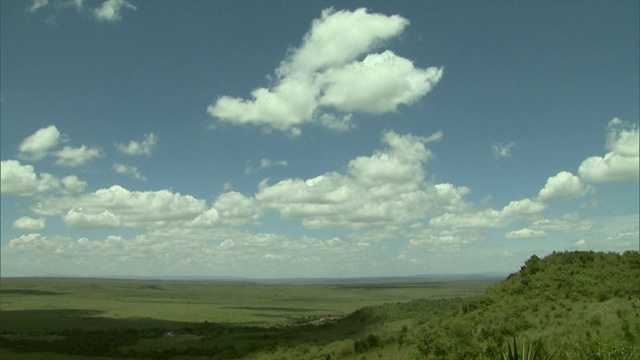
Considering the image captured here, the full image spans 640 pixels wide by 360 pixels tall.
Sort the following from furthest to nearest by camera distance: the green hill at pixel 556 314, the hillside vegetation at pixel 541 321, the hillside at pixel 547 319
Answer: the green hill at pixel 556 314 < the hillside at pixel 547 319 < the hillside vegetation at pixel 541 321

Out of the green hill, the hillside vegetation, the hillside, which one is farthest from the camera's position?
the green hill

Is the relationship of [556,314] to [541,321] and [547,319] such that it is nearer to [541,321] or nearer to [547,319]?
[547,319]

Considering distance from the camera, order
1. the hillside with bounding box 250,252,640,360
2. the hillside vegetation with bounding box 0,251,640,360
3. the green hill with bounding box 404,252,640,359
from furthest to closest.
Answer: the green hill with bounding box 404,252,640,359
the hillside with bounding box 250,252,640,360
the hillside vegetation with bounding box 0,251,640,360

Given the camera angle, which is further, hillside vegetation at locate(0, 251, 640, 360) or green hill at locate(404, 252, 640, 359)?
green hill at locate(404, 252, 640, 359)

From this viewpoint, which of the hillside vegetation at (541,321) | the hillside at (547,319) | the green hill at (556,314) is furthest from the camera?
the green hill at (556,314)

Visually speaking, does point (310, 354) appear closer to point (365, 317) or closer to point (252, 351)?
point (252, 351)

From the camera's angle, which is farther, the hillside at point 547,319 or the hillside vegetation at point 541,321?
the hillside at point 547,319

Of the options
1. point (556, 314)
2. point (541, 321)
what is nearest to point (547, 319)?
point (541, 321)

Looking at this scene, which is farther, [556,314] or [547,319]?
[556,314]

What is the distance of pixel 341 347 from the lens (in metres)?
44.2

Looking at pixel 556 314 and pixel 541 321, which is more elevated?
pixel 556 314

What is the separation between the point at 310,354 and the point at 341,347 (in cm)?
383

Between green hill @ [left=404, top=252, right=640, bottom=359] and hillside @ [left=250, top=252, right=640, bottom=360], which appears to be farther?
green hill @ [left=404, top=252, right=640, bottom=359]

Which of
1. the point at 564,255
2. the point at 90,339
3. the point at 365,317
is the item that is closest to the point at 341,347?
the point at 564,255
